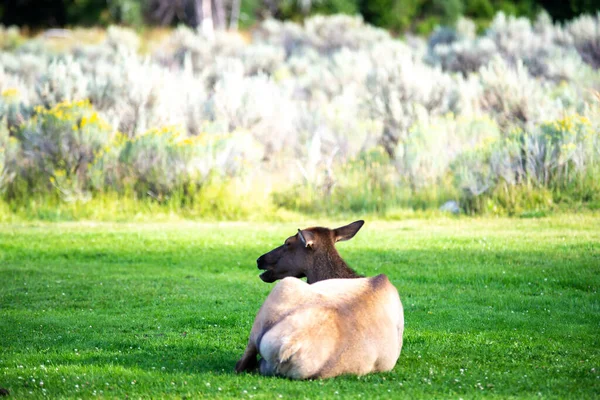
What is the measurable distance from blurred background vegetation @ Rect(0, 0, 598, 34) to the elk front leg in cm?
3682

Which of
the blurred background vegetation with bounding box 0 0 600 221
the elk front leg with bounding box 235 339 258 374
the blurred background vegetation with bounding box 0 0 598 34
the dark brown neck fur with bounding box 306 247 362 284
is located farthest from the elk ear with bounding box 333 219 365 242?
the blurred background vegetation with bounding box 0 0 598 34

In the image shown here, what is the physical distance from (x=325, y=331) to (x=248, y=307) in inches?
140

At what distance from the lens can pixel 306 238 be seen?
303 inches

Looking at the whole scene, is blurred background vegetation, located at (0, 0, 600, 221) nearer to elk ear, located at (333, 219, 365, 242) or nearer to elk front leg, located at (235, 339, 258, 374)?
elk ear, located at (333, 219, 365, 242)

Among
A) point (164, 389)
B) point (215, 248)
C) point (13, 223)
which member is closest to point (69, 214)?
point (13, 223)

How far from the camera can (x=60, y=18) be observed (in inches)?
1767

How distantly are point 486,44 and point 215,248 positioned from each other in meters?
19.8

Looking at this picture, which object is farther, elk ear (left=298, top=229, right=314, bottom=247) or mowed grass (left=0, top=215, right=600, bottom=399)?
elk ear (left=298, top=229, right=314, bottom=247)

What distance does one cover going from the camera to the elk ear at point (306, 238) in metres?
7.68

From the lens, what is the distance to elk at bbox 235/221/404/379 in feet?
20.2

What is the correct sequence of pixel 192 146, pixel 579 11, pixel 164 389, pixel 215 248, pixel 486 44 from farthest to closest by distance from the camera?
1. pixel 579 11
2. pixel 486 44
3. pixel 192 146
4. pixel 215 248
5. pixel 164 389

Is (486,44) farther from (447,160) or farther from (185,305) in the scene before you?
(185,305)

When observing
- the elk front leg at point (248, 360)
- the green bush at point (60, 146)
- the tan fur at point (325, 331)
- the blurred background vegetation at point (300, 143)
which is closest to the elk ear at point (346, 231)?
the tan fur at point (325, 331)

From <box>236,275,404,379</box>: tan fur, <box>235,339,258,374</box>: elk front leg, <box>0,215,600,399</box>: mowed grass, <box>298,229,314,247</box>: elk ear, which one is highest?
<box>298,229,314,247</box>: elk ear
